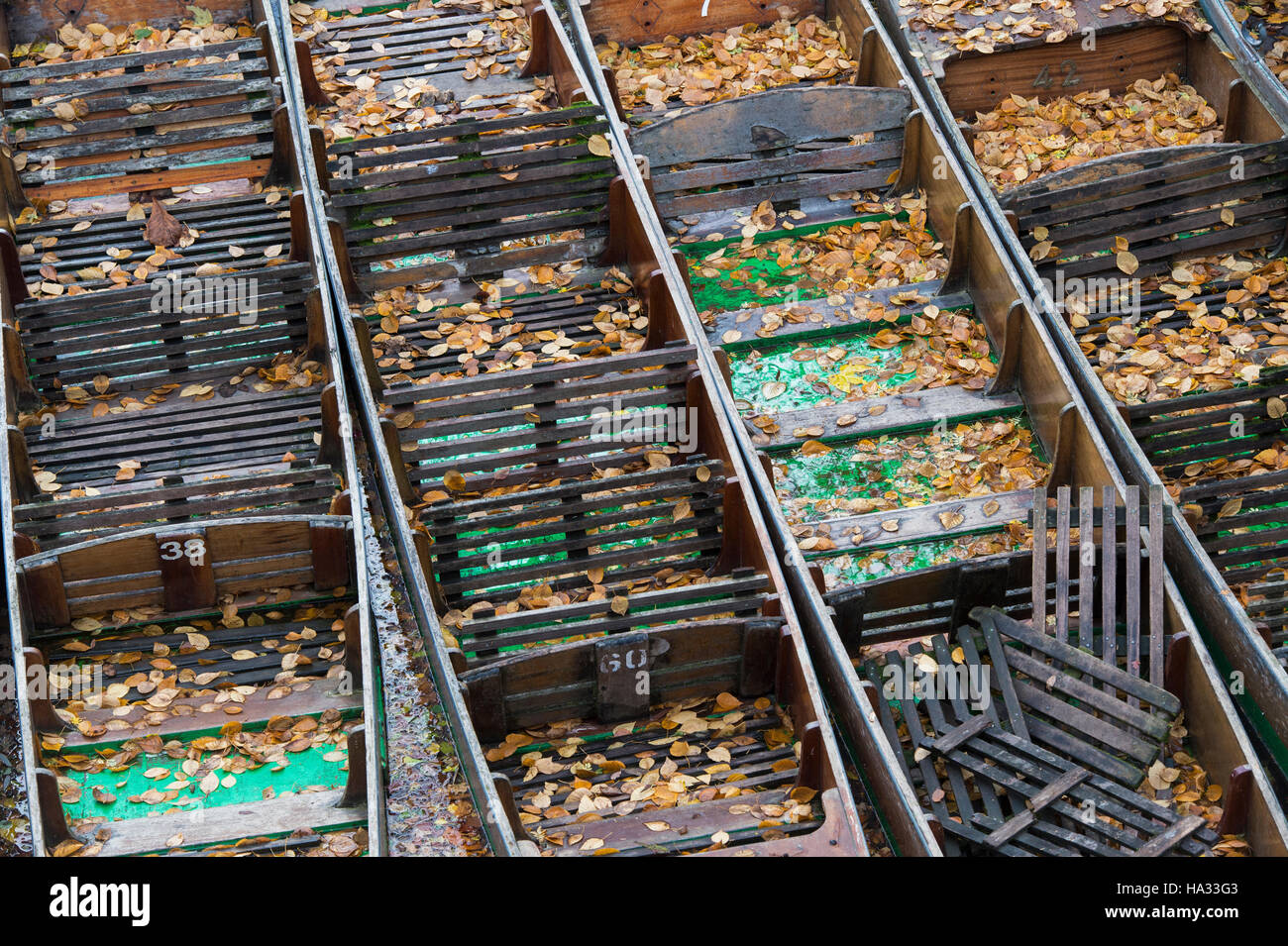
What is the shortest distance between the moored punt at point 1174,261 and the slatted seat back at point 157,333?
394 cm

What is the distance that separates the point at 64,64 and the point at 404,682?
4928 mm

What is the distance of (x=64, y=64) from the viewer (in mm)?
11539

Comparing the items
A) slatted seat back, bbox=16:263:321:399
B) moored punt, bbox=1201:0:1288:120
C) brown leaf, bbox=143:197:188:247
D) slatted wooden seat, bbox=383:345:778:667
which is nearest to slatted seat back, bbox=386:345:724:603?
slatted wooden seat, bbox=383:345:778:667

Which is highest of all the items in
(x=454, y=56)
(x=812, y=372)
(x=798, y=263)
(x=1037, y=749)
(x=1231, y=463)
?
(x=454, y=56)

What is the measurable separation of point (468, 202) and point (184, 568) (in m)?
2.92

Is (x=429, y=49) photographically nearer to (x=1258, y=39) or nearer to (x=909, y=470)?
(x=909, y=470)

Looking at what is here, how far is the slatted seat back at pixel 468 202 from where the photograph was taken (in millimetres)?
10648

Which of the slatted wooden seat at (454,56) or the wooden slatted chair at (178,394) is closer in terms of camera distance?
the wooden slatted chair at (178,394)

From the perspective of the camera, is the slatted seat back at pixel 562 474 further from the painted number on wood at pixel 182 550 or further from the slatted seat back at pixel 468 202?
the slatted seat back at pixel 468 202

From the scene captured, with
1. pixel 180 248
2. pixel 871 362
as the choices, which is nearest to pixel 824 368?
pixel 871 362

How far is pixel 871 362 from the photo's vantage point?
407 inches

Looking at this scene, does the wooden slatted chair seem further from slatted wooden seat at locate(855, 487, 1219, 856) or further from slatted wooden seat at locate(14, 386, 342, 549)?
slatted wooden seat at locate(855, 487, 1219, 856)

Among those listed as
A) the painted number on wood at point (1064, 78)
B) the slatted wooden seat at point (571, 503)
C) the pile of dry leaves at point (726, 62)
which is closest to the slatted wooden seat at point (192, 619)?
the slatted wooden seat at point (571, 503)
